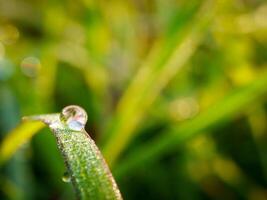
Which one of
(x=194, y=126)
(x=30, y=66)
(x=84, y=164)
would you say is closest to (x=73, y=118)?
(x=84, y=164)

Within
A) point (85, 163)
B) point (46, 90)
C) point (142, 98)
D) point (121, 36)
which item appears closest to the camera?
point (85, 163)

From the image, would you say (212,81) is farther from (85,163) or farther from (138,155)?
(85,163)

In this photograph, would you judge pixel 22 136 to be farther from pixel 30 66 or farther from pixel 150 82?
pixel 30 66

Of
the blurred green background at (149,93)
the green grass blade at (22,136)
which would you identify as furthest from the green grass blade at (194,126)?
the green grass blade at (22,136)

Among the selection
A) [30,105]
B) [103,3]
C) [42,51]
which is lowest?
[30,105]

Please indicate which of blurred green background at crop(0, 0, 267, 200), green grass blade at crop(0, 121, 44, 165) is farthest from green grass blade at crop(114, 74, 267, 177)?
green grass blade at crop(0, 121, 44, 165)

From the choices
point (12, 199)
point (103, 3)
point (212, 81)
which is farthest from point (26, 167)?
point (103, 3)

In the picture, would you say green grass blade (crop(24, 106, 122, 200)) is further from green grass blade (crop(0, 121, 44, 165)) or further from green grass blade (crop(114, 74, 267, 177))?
green grass blade (crop(114, 74, 267, 177))
